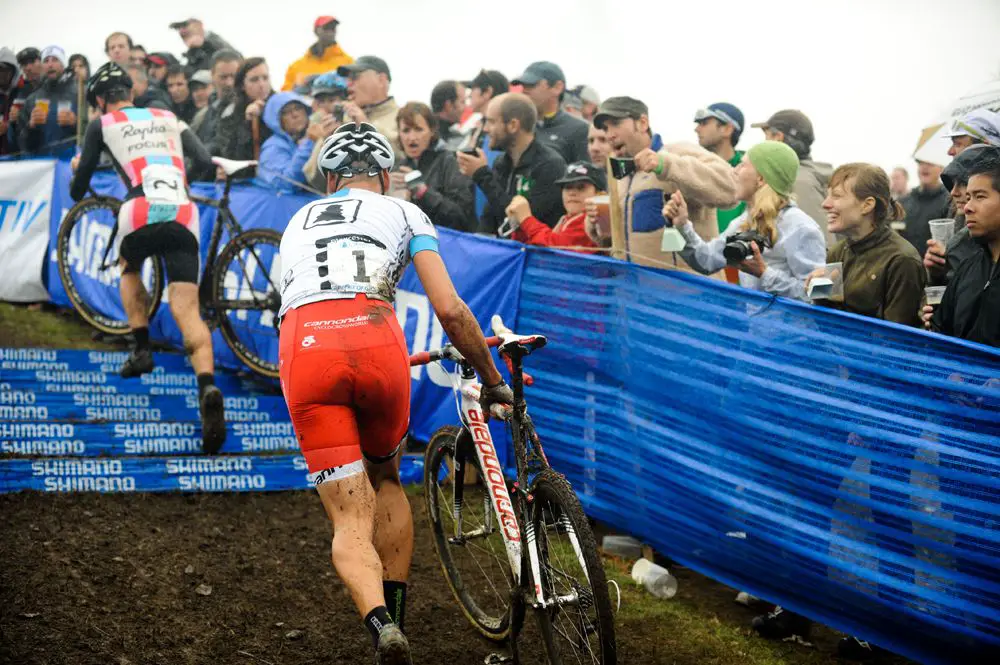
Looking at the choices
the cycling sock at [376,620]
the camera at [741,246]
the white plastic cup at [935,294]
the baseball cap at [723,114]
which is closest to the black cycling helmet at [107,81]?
the baseball cap at [723,114]

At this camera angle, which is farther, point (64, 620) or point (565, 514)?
point (64, 620)

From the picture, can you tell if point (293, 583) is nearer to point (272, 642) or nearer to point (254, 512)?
point (272, 642)

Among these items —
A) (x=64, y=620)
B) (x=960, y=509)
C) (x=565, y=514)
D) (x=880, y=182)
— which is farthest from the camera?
(x=880, y=182)

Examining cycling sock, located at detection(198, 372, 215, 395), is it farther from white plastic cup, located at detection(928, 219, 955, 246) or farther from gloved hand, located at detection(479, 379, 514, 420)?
white plastic cup, located at detection(928, 219, 955, 246)

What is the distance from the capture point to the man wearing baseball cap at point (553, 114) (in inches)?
357

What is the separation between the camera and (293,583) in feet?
18.5

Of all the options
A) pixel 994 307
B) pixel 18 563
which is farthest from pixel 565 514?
pixel 18 563

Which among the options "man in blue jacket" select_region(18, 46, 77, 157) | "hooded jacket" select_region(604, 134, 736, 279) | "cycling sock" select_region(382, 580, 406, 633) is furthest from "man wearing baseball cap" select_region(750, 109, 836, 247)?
"man in blue jacket" select_region(18, 46, 77, 157)

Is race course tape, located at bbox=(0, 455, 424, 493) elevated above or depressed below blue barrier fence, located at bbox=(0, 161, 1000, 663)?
below

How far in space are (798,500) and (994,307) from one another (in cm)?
119

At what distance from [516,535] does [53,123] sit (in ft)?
39.6

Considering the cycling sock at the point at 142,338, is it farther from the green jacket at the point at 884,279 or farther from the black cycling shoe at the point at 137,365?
the green jacket at the point at 884,279

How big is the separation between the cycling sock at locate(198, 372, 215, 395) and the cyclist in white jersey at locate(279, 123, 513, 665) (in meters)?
3.48

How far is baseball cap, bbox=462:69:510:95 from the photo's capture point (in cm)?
1027
